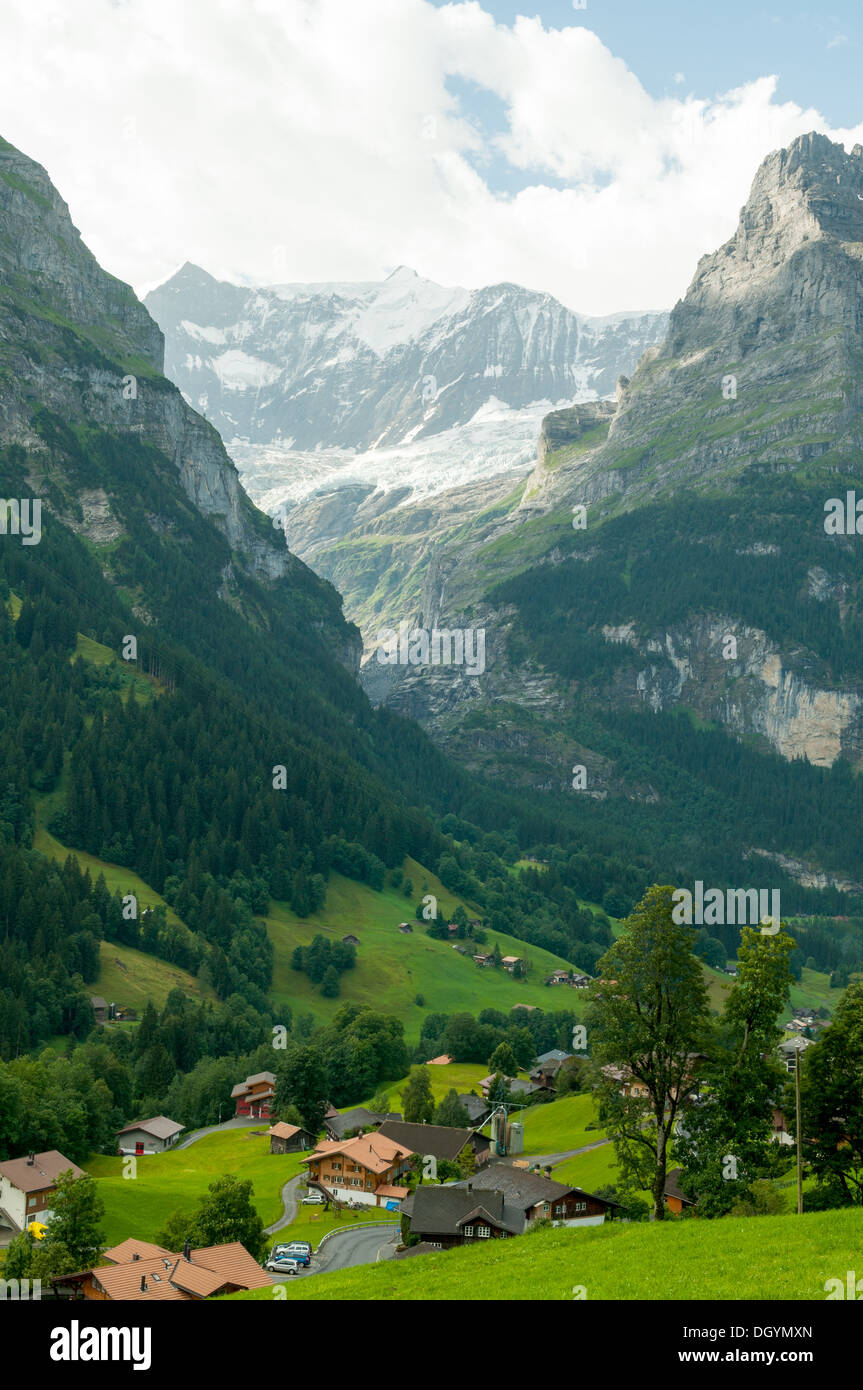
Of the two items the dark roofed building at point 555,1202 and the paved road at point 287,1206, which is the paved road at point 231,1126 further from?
the dark roofed building at point 555,1202

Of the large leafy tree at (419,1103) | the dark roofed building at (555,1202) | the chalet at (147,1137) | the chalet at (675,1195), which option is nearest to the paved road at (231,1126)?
the chalet at (147,1137)

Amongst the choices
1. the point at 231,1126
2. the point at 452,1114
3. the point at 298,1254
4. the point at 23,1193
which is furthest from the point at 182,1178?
the point at 298,1254

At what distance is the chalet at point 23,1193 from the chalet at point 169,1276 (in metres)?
17.3

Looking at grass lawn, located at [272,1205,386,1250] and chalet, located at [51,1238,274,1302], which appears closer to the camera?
chalet, located at [51,1238,274,1302]

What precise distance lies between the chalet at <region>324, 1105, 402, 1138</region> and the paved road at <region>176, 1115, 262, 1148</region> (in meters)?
11.1

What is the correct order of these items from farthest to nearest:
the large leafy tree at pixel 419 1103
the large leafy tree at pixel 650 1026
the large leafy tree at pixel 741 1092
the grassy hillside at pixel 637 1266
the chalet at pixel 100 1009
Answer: the chalet at pixel 100 1009, the large leafy tree at pixel 419 1103, the large leafy tree at pixel 741 1092, the large leafy tree at pixel 650 1026, the grassy hillside at pixel 637 1266

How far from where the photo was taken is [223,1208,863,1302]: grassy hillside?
2766 cm

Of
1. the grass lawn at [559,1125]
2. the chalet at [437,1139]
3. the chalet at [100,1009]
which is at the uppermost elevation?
the chalet at [100,1009]

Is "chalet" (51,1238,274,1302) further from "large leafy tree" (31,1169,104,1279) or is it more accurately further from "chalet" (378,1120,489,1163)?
"chalet" (378,1120,489,1163)

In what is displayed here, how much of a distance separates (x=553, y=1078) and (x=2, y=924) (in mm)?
70485

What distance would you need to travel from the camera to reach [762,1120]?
46.2 m

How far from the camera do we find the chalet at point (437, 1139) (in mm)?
91375

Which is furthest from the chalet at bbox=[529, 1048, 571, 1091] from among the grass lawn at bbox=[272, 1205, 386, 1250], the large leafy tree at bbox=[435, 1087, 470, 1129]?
the grass lawn at bbox=[272, 1205, 386, 1250]
